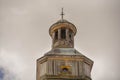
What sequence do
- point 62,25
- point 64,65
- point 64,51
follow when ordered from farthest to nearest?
point 62,25 < point 64,51 < point 64,65

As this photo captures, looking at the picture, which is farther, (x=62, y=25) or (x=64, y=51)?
(x=62, y=25)

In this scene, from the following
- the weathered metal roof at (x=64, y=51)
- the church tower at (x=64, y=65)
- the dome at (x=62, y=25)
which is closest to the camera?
the church tower at (x=64, y=65)

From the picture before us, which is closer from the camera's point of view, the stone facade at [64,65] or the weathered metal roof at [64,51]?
the stone facade at [64,65]

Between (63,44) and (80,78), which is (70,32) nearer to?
(63,44)

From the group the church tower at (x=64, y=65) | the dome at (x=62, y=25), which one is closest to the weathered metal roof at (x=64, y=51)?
the church tower at (x=64, y=65)

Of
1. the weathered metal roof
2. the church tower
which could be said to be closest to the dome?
the church tower

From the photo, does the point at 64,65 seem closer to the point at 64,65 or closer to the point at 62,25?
the point at 64,65

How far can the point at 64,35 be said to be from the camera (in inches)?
1661

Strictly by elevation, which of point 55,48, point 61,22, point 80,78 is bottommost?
point 80,78

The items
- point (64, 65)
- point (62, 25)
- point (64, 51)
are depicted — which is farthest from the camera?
point (62, 25)

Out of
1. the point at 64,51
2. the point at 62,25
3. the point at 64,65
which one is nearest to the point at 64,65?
the point at 64,65

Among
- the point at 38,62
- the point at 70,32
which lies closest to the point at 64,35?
the point at 70,32

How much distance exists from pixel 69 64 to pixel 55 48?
9.59 feet

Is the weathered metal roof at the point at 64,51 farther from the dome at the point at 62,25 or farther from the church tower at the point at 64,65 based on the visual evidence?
the dome at the point at 62,25
